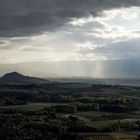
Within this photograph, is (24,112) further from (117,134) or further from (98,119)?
(117,134)

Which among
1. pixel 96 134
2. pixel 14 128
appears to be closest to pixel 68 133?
pixel 96 134

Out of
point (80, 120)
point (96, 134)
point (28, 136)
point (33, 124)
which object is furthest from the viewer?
point (80, 120)

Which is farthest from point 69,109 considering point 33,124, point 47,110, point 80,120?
point 33,124

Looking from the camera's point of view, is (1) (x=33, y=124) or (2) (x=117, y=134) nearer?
(2) (x=117, y=134)

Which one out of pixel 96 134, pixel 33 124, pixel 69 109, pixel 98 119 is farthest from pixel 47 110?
pixel 96 134

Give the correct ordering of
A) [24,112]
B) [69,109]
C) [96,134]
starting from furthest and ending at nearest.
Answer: [69,109]
[24,112]
[96,134]

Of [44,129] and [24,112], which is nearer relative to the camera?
[44,129]

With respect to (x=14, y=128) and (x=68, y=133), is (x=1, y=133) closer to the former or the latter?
(x=14, y=128)

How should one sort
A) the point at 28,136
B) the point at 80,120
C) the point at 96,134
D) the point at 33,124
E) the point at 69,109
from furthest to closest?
the point at 69,109 → the point at 80,120 → the point at 33,124 → the point at 96,134 → the point at 28,136
